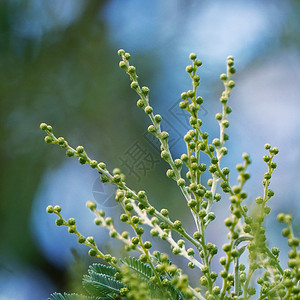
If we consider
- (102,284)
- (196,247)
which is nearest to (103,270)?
(102,284)

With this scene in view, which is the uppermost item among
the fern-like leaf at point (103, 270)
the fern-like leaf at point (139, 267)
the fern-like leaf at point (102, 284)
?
the fern-like leaf at point (139, 267)

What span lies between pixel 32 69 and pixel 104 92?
2.69ft

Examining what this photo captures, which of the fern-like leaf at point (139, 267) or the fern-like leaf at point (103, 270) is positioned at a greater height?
the fern-like leaf at point (139, 267)

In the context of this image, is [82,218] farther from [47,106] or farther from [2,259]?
[47,106]

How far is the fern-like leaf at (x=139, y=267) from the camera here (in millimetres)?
808

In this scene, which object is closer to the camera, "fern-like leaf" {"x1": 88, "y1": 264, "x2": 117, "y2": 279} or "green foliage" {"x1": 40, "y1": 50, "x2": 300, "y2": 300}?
"green foliage" {"x1": 40, "y1": 50, "x2": 300, "y2": 300}

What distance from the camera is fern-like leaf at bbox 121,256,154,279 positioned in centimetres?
81

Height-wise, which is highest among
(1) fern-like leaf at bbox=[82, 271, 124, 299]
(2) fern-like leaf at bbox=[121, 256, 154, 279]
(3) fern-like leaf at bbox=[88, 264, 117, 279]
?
(2) fern-like leaf at bbox=[121, 256, 154, 279]

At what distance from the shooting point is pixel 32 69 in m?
4.65

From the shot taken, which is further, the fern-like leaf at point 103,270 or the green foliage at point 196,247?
the fern-like leaf at point 103,270

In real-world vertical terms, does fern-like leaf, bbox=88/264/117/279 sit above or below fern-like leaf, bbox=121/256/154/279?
below

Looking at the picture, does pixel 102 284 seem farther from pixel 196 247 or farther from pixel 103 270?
pixel 196 247

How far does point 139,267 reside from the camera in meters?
0.82

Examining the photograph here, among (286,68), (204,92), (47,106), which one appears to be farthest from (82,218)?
(286,68)
